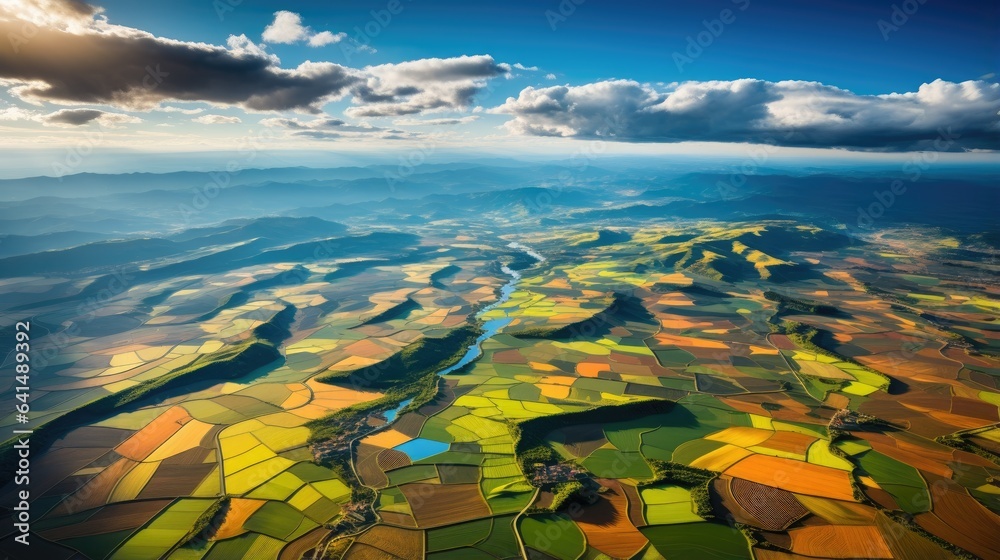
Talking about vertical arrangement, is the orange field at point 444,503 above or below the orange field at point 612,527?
below

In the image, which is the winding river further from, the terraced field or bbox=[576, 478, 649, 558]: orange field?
bbox=[576, 478, 649, 558]: orange field

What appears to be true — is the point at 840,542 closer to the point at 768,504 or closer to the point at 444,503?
the point at 768,504

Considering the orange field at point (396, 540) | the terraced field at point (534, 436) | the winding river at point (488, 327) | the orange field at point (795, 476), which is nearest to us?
the orange field at point (396, 540)

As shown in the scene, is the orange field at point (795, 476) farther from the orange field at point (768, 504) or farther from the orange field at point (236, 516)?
the orange field at point (236, 516)

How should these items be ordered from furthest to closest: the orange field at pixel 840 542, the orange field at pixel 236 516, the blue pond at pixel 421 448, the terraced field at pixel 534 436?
the blue pond at pixel 421 448 < the orange field at pixel 236 516 < the terraced field at pixel 534 436 < the orange field at pixel 840 542

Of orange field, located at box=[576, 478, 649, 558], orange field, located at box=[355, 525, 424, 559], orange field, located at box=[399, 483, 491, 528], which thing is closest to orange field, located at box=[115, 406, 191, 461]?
orange field, located at box=[355, 525, 424, 559]

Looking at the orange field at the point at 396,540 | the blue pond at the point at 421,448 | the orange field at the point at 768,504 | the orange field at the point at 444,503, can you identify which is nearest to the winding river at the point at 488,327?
the blue pond at the point at 421,448

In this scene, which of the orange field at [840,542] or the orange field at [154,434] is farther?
the orange field at [154,434]

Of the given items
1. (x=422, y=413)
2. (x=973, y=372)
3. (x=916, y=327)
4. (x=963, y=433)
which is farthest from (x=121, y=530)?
(x=916, y=327)

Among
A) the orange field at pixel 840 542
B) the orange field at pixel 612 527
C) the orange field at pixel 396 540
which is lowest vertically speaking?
the orange field at pixel 612 527
